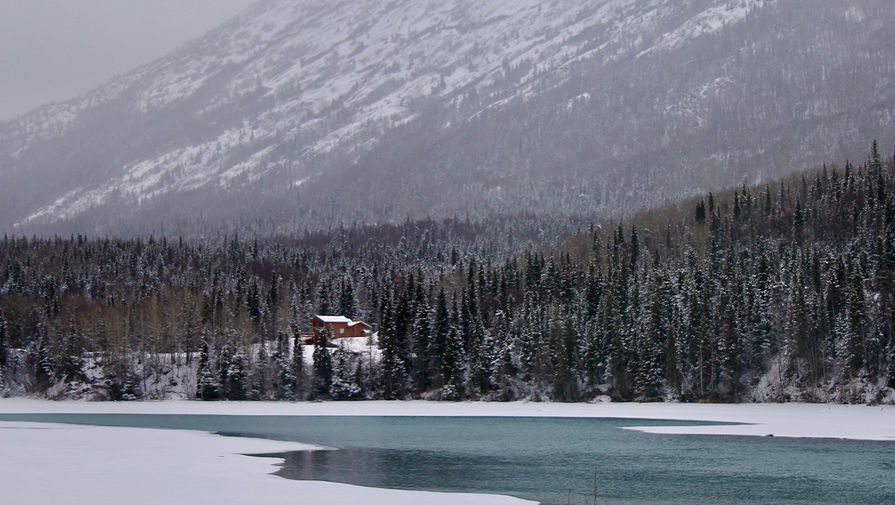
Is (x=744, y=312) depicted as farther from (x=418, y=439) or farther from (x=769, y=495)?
(x=769, y=495)

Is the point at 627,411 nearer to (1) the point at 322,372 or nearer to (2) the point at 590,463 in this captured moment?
(2) the point at 590,463

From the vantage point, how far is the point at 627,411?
3871 inches

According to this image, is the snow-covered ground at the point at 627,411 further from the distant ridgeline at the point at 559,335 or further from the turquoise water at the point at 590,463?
the turquoise water at the point at 590,463

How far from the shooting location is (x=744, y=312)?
379 ft

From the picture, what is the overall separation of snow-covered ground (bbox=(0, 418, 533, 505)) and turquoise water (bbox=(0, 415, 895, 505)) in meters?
3.06

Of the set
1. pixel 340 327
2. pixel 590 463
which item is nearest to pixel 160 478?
pixel 590 463

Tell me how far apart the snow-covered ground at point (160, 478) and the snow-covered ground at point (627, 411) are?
124 ft

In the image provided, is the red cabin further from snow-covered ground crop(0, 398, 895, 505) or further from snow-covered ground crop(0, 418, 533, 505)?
snow-covered ground crop(0, 418, 533, 505)

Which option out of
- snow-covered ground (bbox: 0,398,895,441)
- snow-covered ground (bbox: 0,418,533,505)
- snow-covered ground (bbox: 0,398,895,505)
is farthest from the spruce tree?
snow-covered ground (bbox: 0,418,533,505)

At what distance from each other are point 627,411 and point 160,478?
212 ft

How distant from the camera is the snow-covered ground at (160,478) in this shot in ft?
127

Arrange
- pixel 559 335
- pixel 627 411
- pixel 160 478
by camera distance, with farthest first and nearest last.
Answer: pixel 559 335
pixel 627 411
pixel 160 478

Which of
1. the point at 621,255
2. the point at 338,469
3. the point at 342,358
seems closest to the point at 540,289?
the point at 621,255

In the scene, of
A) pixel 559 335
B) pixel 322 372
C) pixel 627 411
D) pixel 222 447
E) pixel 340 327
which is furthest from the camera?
pixel 340 327
